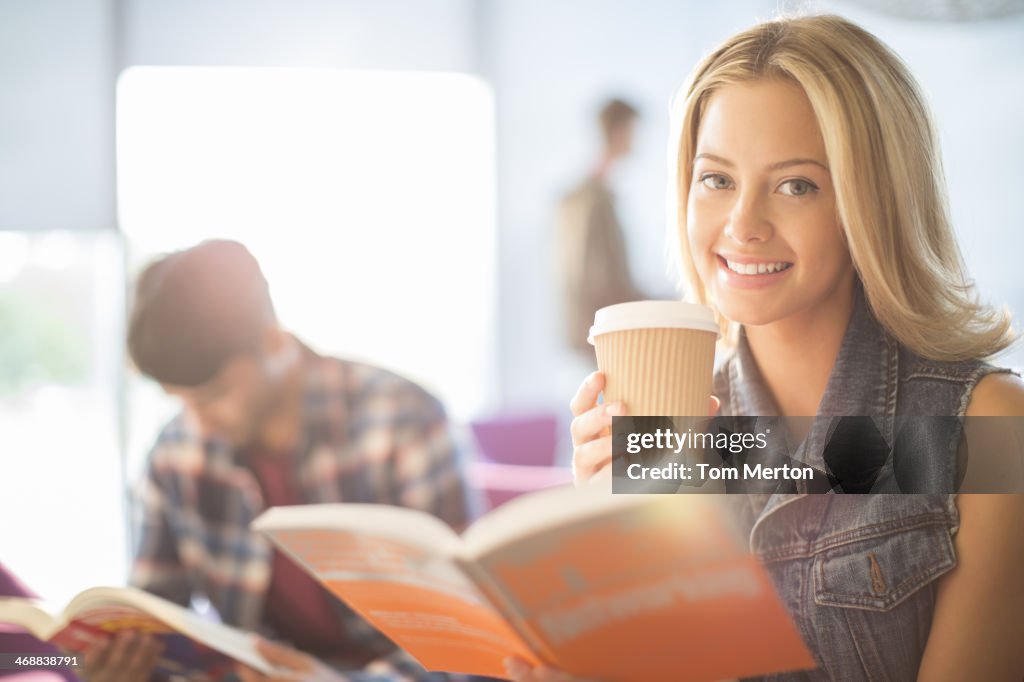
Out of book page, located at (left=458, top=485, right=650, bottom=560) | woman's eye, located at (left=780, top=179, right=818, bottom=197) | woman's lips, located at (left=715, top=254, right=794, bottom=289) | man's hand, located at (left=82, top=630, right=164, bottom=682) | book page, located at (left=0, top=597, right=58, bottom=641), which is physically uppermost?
woman's eye, located at (left=780, top=179, right=818, bottom=197)

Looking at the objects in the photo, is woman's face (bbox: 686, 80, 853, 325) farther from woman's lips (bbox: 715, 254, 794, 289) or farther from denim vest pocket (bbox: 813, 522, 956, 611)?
denim vest pocket (bbox: 813, 522, 956, 611)

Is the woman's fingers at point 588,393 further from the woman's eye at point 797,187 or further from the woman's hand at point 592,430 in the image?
the woman's eye at point 797,187

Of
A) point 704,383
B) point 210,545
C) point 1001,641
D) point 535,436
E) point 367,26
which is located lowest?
point 535,436

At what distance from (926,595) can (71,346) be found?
10.8 ft

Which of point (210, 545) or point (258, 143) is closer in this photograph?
point (210, 545)

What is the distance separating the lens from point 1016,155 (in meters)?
2.96

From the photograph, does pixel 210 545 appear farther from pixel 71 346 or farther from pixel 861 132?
pixel 71 346

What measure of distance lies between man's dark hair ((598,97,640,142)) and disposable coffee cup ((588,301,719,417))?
348 centimetres

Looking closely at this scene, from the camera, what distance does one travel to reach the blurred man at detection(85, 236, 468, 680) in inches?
58.3

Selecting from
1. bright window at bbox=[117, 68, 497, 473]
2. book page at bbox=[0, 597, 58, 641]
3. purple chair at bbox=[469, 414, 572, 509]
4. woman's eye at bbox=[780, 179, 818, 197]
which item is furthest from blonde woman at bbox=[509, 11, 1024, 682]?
bright window at bbox=[117, 68, 497, 473]

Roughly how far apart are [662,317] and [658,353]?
0.10 feet

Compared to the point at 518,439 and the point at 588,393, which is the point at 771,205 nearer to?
the point at 588,393

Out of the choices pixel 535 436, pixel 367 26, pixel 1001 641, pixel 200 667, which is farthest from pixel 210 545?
pixel 367 26

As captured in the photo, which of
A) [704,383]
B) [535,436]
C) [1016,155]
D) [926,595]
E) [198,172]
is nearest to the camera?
[704,383]
